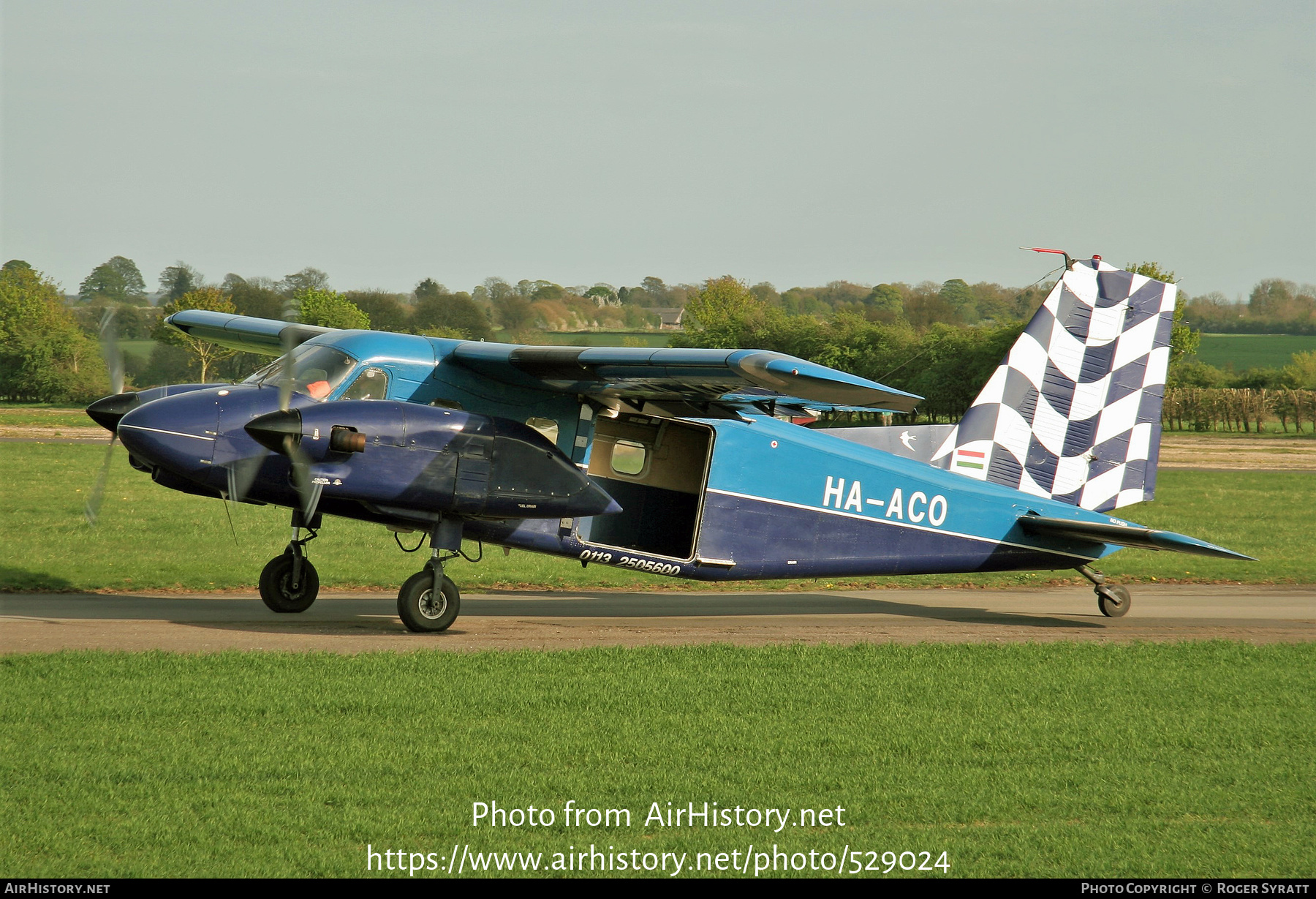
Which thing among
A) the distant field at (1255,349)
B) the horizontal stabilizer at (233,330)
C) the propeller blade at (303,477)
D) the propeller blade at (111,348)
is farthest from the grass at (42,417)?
the distant field at (1255,349)

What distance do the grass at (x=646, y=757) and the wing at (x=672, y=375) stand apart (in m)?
2.69

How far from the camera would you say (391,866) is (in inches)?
219

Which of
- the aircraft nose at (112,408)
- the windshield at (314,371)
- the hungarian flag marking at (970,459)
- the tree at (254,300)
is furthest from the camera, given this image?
the tree at (254,300)

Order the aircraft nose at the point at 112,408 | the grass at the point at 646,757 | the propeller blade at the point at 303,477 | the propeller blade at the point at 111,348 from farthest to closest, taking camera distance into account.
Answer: the propeller blade at the point at 111,348 → the aircraft nose at the point at 112,408 → the propeller blade at the point at 303,477 → the grass at the point at 646,757

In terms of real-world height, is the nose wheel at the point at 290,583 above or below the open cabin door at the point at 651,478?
below

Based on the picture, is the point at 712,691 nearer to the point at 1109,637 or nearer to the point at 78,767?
the point at 78,767

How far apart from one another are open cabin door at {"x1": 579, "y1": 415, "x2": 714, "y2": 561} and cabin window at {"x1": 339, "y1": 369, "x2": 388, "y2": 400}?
2.72 meters

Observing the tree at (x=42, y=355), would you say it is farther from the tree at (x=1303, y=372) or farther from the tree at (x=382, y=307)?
the tree at (x=1303, y=372)

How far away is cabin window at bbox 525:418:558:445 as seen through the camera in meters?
→ 12.2

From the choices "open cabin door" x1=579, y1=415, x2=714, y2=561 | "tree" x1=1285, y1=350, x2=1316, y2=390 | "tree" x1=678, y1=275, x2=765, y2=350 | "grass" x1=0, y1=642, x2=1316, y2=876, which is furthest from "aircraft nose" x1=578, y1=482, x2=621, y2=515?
"tree" x1=1285, y1=350, x2=1316, y2=390

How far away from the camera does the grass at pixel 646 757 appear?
588cm

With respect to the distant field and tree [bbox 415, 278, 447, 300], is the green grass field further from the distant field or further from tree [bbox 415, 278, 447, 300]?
the distant field

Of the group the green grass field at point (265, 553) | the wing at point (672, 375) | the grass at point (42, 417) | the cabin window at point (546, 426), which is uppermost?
the wing at point (672, 375)
